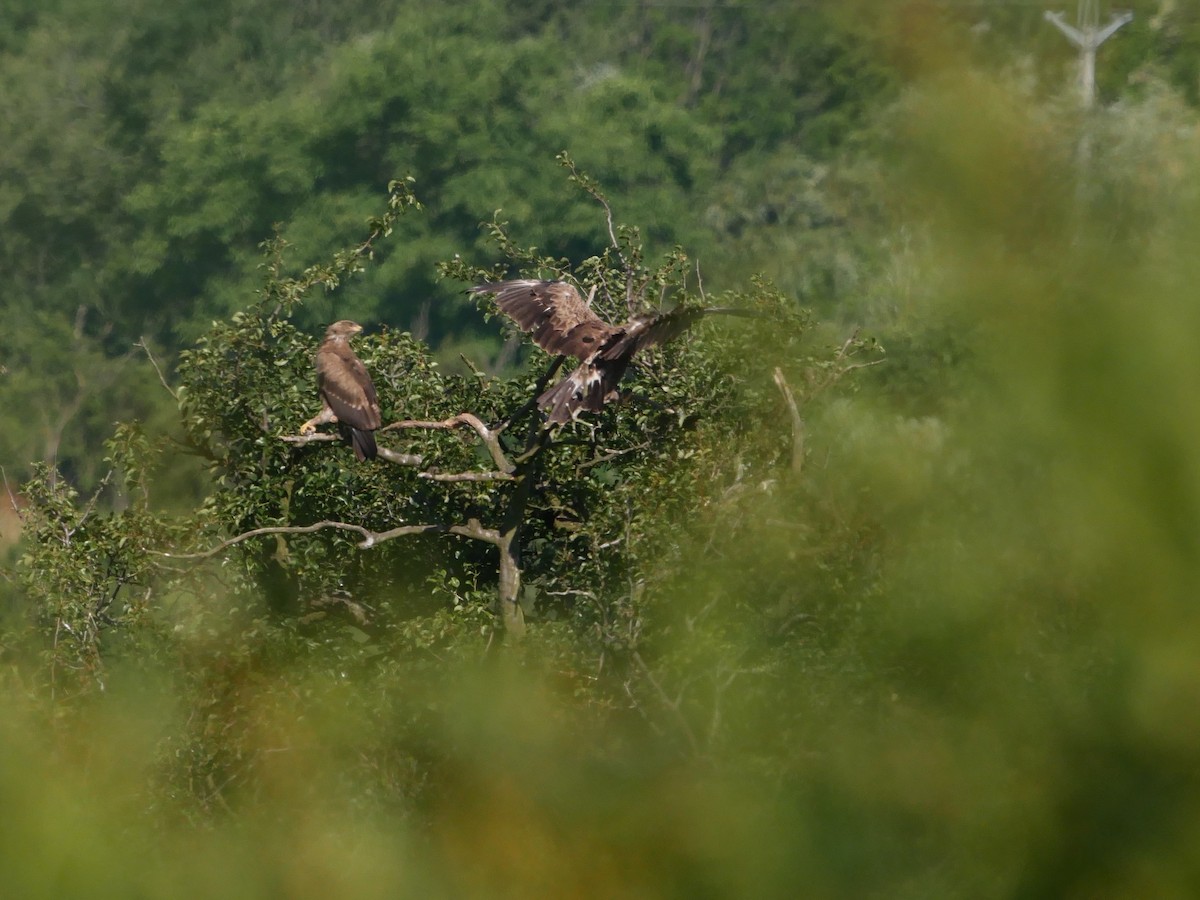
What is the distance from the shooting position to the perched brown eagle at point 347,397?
7.66 meters

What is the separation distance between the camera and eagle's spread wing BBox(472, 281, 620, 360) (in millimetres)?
7750

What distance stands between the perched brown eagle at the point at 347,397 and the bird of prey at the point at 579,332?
0.68 meters

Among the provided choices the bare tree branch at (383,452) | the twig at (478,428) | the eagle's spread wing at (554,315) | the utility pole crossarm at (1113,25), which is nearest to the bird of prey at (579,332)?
the eagle's spread wing at (554,315)

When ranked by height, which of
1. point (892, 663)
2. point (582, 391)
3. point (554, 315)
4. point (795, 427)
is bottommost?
point (554, 315)

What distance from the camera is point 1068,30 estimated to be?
2.24m

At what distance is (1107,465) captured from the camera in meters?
2.08

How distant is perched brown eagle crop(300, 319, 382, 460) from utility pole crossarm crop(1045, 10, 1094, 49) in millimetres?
5485

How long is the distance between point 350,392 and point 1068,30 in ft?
18.9

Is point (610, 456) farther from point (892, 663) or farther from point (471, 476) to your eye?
point (892, 663)

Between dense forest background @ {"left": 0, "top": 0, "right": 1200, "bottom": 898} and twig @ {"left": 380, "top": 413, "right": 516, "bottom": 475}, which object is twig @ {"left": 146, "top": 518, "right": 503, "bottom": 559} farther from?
dense forest background @ {"left": 0, "top": 0, "right": 1200, "bottom": 898}

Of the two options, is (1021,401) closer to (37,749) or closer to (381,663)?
(37,749)

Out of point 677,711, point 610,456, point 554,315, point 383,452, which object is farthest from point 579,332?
point 677,711

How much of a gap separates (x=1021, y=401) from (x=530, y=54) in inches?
1751

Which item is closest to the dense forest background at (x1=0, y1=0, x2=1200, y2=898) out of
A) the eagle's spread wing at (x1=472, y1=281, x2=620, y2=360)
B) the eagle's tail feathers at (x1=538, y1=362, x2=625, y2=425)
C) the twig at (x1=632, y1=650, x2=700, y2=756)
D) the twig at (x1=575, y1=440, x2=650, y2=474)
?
the twig at (x1=632, y1=650, x2=700, y2=756)
